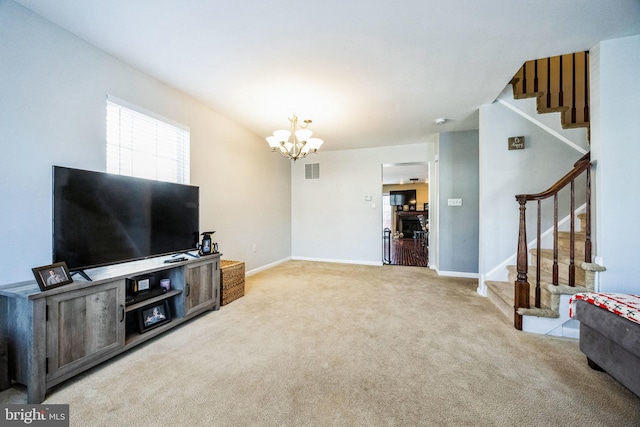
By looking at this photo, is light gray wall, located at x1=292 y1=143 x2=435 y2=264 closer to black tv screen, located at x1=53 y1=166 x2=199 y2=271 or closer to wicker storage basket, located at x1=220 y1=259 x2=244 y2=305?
wicker storage basket, located at x1=220 y1=259 x2=244 y2=305

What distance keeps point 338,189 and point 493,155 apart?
3086 millimetres

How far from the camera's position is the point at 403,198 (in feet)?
38.2

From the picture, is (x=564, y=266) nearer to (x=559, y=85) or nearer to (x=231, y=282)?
(x=559, y=85)

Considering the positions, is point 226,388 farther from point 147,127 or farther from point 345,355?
point 147,127

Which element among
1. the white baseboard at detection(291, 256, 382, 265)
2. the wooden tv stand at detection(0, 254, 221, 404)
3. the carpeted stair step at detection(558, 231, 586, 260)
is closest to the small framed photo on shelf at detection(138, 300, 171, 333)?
the wooden tv stand at detection(0, 254, 221, 404)

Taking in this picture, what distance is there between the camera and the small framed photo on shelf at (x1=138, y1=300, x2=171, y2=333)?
2.17 metres

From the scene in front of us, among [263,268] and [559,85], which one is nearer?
[559,85]

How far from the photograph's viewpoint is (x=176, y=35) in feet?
6.84

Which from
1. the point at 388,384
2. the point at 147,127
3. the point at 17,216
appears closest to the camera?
the point at 388,384

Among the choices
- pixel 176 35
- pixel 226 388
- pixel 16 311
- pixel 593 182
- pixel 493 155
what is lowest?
pixel 226 388

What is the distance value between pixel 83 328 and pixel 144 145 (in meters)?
1.81

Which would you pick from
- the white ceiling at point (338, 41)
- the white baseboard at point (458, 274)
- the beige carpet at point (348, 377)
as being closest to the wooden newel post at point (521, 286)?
the beige carpet at point (348, 377)

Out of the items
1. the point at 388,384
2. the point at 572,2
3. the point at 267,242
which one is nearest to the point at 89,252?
the point at 388,384

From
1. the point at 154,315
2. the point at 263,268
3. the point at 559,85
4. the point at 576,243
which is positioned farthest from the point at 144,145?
the point at 559,85
